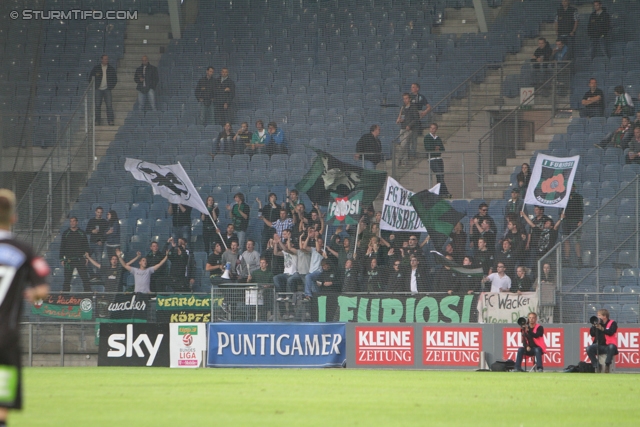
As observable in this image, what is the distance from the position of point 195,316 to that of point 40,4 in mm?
12204

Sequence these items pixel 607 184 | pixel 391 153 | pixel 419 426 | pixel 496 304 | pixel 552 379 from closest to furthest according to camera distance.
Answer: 1. pixel 419 426
2. pixel 552 379
3. pixel 496 304
4. pixel 607 184
5. pixel 391 153

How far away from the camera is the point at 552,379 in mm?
18594

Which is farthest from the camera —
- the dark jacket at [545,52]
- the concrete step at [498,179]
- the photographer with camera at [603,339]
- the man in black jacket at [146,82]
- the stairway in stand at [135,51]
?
the stairway in stand at [135,51]

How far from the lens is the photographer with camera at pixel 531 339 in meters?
21.1

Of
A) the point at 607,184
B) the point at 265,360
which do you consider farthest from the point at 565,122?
the point at 265,360

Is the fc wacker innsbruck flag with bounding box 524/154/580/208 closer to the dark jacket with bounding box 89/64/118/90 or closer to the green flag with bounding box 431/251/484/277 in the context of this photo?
the green flag with bounding box 431/251/484/277

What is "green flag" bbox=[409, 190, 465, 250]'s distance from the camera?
969 inches

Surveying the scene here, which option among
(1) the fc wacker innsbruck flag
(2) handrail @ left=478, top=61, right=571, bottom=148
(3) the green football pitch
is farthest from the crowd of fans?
(3) the green football pitch

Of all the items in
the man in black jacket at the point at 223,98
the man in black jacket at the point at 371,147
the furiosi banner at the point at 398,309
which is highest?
the man in black jacket at the point at 223,98

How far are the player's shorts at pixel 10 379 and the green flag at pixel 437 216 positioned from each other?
717 inches

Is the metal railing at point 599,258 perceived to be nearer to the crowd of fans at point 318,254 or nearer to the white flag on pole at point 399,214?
the crowd of fans at point 318,254

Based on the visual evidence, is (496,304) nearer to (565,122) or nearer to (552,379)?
(552,379)

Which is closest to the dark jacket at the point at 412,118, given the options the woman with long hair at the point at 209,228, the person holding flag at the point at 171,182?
the woman with long hair at the point at 209,228

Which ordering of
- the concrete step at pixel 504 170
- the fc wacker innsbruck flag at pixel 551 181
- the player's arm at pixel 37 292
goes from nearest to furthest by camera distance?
1. the player's arm at pixel 37 292
2. the fc wacker innsbruck flag at pixel 551 181
3. the concrete step at pixel 504 170
